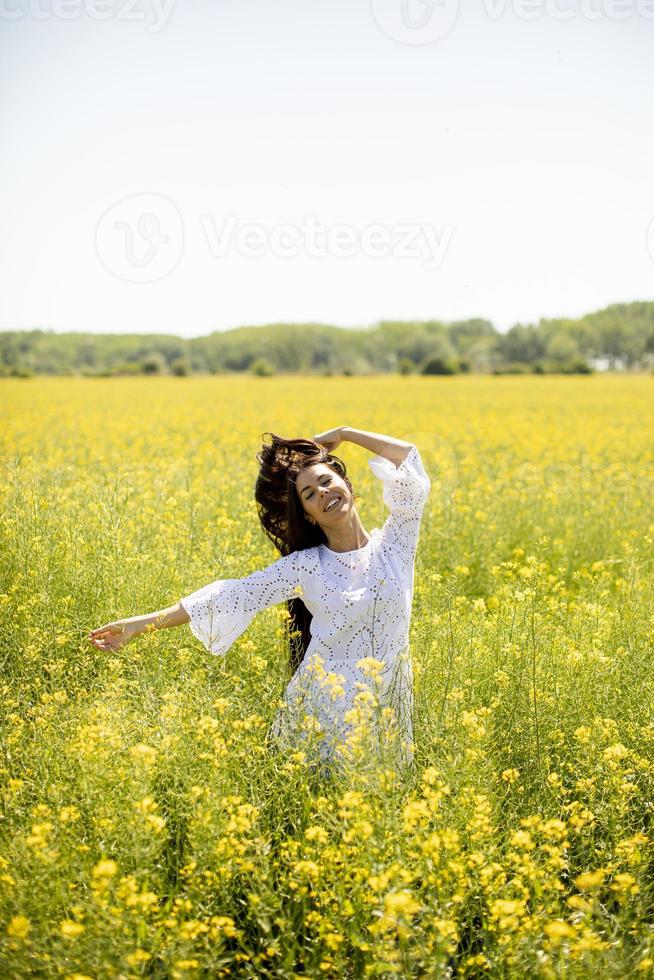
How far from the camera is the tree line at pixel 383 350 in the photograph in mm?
56719

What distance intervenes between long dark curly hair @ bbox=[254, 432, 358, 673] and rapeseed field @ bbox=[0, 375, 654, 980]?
10 cm

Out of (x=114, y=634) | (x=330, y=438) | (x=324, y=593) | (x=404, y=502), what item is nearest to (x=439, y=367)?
(x=330, y=438)

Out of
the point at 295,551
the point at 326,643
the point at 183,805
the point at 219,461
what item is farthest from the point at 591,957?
the point at 219,461

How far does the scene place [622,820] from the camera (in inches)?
109

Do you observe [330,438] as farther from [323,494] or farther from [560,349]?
[560,349]

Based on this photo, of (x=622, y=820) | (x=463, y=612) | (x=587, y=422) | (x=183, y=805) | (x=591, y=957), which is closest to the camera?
(x=591, y=957)

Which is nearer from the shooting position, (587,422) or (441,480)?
(441,480)

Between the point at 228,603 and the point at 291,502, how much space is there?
49cm

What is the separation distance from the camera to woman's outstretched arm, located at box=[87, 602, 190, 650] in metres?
3.03

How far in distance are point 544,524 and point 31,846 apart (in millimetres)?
5022

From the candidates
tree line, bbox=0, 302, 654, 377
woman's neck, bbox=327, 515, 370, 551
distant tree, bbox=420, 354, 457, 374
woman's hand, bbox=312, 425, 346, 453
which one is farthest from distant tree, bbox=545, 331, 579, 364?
woman's neck, bbox=327, 515, 370, 551

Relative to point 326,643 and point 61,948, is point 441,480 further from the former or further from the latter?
point 61,948

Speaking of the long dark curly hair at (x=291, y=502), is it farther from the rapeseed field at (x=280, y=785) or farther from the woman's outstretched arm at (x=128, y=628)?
the woman's outstretched arm at (x=128, y=628)

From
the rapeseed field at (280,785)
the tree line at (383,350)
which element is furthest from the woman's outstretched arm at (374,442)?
the tree line at (383,350)
